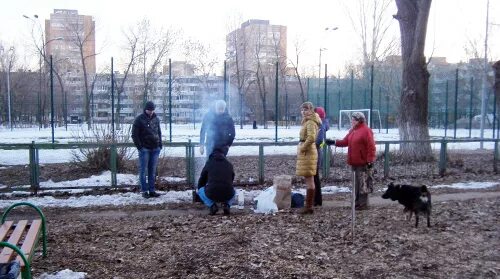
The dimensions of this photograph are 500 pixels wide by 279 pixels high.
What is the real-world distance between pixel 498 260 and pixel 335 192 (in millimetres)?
4583

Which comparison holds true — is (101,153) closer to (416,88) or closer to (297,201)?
(297,201)

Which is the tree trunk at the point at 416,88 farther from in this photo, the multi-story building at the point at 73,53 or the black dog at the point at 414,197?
the multi-story building at the point at 73,53

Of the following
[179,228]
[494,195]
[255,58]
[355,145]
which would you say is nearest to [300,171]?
[355,145]

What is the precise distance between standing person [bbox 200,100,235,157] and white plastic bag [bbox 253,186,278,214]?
95cm

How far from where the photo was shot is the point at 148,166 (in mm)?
8703

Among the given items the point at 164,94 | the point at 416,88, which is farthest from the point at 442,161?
the point at 164,94

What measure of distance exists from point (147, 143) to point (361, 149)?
154 inches

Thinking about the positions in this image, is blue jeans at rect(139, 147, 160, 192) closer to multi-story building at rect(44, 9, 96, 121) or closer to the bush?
the bush

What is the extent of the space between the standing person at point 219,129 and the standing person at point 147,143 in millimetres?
1351

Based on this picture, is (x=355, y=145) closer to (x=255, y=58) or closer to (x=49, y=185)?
(x=49, y=185)

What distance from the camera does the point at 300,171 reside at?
23.2 ft

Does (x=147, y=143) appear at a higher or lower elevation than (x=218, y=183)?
higher

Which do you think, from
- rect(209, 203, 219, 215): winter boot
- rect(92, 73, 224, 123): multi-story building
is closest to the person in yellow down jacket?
rect(209, 203, 219, 215): winter boot

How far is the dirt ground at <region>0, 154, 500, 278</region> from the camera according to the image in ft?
15.0
